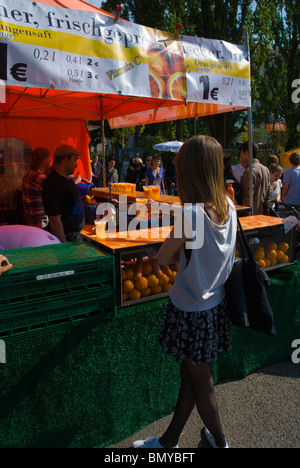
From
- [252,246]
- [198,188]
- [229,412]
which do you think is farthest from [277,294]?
[198,188]

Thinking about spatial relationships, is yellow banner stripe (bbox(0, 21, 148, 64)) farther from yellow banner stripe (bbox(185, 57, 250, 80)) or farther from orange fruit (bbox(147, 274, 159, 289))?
orange fruit (bbox(147, 274, 159, 289))

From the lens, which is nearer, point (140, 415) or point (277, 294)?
point (140, 415)

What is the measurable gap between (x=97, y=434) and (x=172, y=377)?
644mm

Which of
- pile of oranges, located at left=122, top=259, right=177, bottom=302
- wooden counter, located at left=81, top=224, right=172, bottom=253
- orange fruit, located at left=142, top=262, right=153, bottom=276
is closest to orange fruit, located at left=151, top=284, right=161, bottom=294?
pile of oranges, located at left=122, top=259, right=177, bottom=302

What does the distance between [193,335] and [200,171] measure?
2.76 feet

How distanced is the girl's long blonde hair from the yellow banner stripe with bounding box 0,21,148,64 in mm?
1459

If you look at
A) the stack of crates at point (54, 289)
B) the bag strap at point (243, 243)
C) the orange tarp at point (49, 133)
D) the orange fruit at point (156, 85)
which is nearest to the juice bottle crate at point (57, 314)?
the stack of crates at point (54, 289)

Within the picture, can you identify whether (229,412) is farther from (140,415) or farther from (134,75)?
(134,75)

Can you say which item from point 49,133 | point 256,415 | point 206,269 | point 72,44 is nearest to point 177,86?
point 72,44

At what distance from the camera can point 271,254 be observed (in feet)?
10.7

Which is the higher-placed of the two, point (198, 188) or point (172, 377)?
point (198, 188)

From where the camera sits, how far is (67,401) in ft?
7.18

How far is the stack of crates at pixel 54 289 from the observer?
1.90 metres

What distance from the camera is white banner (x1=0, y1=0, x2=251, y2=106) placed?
250 cm
